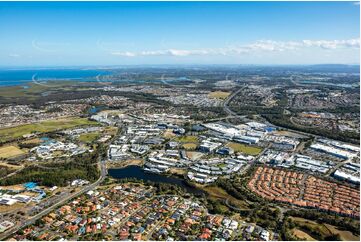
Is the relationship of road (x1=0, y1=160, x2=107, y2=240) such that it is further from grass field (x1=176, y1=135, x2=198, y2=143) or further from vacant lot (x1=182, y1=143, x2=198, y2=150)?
grass field (x1=176, y1=135, x2=198, y2=143)

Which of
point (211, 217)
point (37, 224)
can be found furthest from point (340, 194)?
point (37, 224)

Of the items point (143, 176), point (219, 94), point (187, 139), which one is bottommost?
point (143, 176)

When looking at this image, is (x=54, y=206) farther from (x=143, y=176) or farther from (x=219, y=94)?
(x=219, y=94)

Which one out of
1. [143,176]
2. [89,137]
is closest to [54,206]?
[143,176]

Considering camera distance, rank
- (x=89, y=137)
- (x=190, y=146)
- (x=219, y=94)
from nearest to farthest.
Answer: (x=190, y=146) < (x=89, y=137) < (x=219, y=94)

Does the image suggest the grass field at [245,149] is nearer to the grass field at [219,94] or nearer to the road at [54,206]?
the road at [54,206]

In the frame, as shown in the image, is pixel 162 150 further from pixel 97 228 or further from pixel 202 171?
pixel 97 228

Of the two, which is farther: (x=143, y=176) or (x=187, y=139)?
(x=187, y=139)

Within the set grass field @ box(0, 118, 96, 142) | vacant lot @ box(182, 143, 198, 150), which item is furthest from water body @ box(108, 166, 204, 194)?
grass field @ box(0, 118, 96, 142)

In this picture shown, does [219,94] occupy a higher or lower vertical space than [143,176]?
higher
